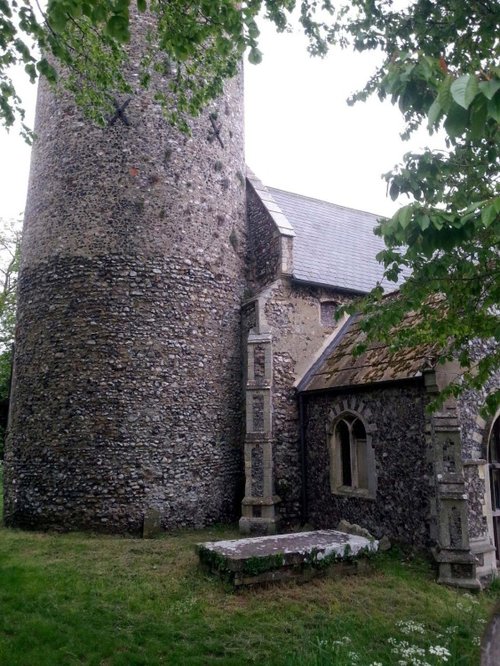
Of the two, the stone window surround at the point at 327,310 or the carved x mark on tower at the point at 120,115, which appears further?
the stone window surround at the point at 327,310

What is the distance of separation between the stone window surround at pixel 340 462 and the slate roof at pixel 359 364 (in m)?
0.62

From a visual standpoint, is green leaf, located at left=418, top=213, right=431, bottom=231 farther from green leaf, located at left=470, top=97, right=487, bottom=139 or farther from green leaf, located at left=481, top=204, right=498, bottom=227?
green leaf, located at left=470, top=97, right=487, bottom=139

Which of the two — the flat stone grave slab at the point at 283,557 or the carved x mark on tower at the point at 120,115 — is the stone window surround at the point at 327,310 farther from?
the carved x mark on tower at the point at 120,115

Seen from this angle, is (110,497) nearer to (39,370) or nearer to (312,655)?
(39,370)

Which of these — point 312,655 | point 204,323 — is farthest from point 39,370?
point 312,655

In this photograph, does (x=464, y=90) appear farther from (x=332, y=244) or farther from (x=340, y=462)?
(x=332, y=244)

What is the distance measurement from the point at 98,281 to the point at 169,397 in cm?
287

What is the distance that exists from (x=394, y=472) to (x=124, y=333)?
5930mm

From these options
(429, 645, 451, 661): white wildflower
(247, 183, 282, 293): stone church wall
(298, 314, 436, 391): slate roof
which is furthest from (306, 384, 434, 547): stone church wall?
(247, 183, 282, 293): stone church wall

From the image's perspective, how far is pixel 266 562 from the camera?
23.1ft

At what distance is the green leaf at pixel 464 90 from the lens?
2.34 meters

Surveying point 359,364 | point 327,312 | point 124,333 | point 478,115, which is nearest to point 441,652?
point 478,115

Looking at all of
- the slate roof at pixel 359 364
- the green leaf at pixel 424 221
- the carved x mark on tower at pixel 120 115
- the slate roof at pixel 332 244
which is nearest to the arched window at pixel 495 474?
the slate roof at pixel 359 364

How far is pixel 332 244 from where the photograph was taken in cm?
1498
